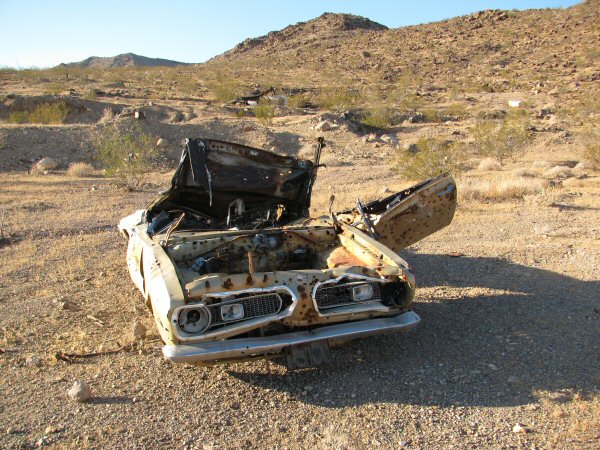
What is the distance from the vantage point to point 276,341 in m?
3.93

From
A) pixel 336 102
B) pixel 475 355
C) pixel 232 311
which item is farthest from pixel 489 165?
pixel 336 102

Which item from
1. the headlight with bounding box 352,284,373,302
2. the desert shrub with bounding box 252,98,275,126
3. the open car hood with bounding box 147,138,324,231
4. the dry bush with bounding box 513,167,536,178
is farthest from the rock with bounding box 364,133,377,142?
the headlight with bounding box 352,284,373,302

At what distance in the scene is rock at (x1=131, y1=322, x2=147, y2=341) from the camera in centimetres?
503

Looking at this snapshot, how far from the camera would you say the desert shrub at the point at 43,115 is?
22.5 meters

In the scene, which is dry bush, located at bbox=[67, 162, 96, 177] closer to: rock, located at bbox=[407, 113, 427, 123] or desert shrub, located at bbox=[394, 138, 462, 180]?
desert shrub, located at bbox=[394, 138, 462, 180]

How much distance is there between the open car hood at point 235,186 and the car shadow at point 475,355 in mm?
1900

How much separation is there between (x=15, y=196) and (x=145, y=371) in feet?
36.0

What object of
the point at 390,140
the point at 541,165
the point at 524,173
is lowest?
the point at 524,173

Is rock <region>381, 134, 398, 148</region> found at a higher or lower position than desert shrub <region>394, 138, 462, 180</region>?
higher

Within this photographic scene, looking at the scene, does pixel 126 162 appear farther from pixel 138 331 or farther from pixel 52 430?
pixel 52 430

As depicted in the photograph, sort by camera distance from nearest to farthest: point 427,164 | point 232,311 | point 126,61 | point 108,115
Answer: point 232,311 → point 427,164 → point 108,115 → point 126,61

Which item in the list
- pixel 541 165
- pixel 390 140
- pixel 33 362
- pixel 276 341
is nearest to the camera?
pixel 276 341

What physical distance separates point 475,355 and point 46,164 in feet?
52.7

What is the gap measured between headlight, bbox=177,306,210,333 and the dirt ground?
534 millimetres
